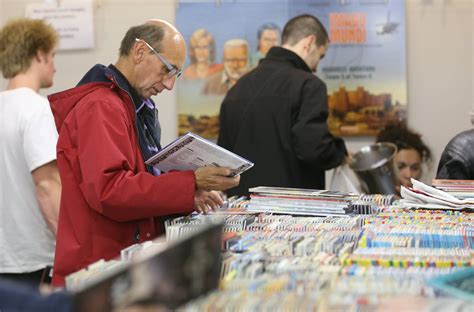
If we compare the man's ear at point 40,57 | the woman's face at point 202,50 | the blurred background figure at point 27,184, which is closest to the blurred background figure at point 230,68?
the woman's face at point 202,50

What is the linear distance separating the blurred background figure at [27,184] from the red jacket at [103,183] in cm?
54

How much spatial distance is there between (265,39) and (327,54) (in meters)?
0.44

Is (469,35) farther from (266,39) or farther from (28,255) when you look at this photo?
(28,255)

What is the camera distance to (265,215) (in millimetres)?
2453

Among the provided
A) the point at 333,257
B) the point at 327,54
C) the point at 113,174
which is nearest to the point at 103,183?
the point at 113,174

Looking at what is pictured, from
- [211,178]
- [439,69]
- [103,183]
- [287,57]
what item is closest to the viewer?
[103,183]

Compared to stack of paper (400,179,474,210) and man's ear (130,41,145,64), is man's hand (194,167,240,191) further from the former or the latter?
stack of paper (400,179,474,210)

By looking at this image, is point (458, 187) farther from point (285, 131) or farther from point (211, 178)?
point (285, 131)

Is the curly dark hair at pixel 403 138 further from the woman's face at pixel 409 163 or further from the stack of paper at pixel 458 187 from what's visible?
the stack of paper at pixel 458 187

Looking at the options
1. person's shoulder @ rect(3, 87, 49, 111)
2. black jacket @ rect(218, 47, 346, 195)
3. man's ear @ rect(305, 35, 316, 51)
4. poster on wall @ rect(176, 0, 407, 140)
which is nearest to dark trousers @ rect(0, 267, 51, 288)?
person's shoulder @ rect(3, 87, 49, 111)

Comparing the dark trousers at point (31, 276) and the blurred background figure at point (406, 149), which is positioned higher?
the blurred background figure at point (406, 149)

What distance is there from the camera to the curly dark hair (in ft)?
15.4

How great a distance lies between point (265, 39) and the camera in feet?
16.4

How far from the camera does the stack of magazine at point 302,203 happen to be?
252 centimetres
